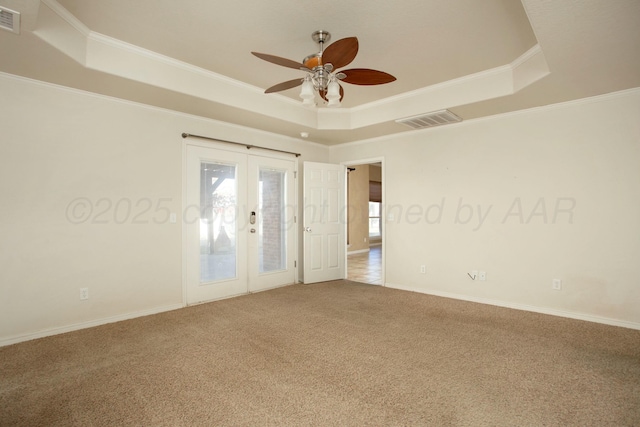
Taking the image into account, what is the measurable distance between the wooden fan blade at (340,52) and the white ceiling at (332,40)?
460 millimetres

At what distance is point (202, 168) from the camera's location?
435 centimetres

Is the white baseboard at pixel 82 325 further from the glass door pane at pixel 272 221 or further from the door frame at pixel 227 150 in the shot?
the glass door pane at pixel 272 221

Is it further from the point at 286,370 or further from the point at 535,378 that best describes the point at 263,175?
the point at 535,378

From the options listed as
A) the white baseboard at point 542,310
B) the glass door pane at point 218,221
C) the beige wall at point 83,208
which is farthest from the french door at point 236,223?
the white baseboard at point 542,310

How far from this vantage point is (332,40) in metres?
2.92

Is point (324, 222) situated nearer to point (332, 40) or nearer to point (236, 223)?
point (236, 223)

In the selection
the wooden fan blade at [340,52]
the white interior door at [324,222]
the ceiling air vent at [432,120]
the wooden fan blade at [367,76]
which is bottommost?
the white interior door at [324,222]

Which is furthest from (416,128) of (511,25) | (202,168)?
(202,168)

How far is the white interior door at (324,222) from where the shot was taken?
17.9 ft

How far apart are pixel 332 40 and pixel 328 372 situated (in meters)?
2.89

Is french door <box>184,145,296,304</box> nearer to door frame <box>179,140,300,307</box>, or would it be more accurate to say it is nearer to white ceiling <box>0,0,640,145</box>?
door frame <box>179,140,300,307</box>

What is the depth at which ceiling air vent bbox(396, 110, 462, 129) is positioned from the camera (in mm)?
4098

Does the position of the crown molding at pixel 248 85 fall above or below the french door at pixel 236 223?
above

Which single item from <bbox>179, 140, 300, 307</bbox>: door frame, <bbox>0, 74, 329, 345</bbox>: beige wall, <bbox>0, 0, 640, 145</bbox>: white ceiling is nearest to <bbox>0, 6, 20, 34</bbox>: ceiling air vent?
<bbox>0, 0, 640, 145</bbox>: white ceiling
